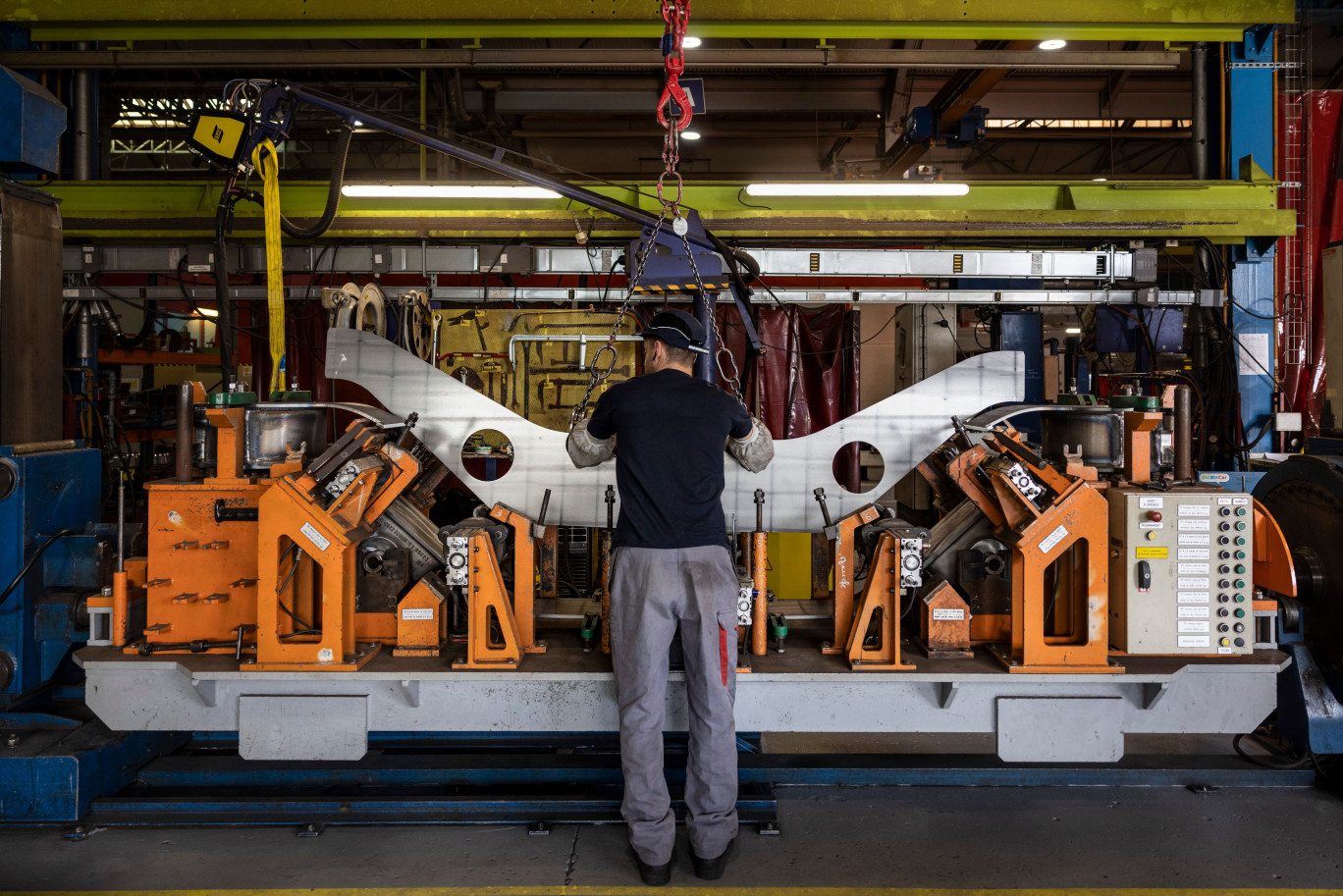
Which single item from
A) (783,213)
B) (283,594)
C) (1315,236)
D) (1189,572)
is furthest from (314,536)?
(1315,236)

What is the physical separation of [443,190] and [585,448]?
2.38 metres

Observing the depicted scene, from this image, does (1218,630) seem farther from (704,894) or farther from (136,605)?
(136,605)

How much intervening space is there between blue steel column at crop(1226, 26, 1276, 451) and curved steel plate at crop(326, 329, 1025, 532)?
2.31 meters

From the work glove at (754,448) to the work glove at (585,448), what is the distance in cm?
52

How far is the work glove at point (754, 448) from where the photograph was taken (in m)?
3.44

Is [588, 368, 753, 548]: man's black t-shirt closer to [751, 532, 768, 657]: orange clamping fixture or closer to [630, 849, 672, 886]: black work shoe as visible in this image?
[751, 532, 768, 657]: orange clamping fixture

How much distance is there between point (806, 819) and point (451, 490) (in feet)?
14.7

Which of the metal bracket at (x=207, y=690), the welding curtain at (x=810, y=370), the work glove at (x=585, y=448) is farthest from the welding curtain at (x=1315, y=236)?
the metal bracket at (x=207, y=690)

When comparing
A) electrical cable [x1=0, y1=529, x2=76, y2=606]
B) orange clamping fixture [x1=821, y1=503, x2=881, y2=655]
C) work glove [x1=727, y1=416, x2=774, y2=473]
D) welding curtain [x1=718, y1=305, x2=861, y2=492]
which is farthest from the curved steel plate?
welding curtain [x1=718, y1=305, x2=861, y2=492]

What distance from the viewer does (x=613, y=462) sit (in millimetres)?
3908

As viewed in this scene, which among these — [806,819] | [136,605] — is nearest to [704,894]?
[806,819]

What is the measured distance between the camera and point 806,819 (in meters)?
3.71

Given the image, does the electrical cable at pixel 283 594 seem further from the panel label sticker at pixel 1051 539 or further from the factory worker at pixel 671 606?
the panel label sticker at pixel 1051 539

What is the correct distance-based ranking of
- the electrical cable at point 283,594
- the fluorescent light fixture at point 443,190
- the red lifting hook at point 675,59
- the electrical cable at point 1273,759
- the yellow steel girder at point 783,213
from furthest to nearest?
the yellow steel girder at point 783,213 → the fluorescent light fixture at point 443,190 → the electrical cable at point 1273,759 → the electrical cable at point 283,594 → the red lifting hook at point 675,59
